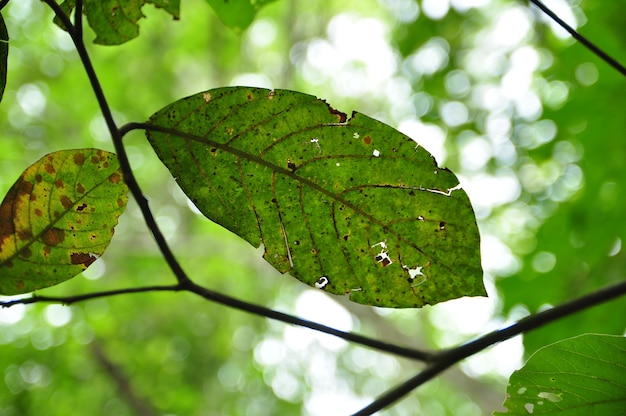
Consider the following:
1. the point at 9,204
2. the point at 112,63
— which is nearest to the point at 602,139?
the point at 9,204

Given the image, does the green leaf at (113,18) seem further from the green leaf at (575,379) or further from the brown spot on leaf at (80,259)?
the green leaf at (575,379)

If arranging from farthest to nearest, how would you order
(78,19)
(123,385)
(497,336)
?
(123,385) → (78,19) → (497,336)

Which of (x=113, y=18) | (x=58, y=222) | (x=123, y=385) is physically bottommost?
(x=58, y=222)

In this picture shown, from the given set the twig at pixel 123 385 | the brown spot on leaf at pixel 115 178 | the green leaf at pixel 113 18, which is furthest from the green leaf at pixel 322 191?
the twig at pixel 123 385

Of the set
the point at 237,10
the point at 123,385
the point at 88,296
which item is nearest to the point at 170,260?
the point at 88,296

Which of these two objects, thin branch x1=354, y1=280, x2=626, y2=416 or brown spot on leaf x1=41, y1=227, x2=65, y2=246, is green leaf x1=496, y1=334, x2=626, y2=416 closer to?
thin branch x1=354, y1=280, x2=626, y2=416

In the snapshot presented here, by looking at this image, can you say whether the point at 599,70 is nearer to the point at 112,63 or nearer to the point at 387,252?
the point at 387,252

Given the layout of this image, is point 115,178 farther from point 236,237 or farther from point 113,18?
point 236,237
